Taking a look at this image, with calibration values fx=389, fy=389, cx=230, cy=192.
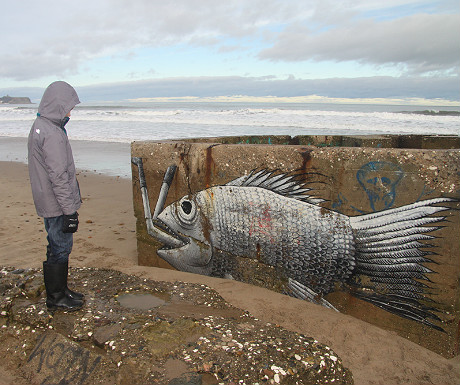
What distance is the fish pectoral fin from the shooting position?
3097mm

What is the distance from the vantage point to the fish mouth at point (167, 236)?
3768 mm

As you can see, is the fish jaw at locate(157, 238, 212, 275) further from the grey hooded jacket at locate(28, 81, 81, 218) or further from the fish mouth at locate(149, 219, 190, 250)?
the grey hooded jacket at locate(28, 81, 81, 218)

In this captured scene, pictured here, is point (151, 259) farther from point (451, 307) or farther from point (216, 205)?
point (451, 307)

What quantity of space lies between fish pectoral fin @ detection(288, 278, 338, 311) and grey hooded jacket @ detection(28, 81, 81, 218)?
1.82m

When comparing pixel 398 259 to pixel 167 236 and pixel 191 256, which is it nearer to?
pixel 191 256

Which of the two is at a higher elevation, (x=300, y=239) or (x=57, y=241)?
(x=57, y=241)

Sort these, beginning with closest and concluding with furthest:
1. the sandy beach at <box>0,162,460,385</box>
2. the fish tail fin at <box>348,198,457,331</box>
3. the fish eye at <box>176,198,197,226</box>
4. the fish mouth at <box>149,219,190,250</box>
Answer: the sandy beach at <box>0,162,460,385</box>, the fish tail fin at <box>348,198,457,331</box>, the fish eye at <box>176,198,197,226</box>, the fish mouth at <box>149,219,190,250</box>

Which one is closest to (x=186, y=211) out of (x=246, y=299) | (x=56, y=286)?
(x=246, y=299)

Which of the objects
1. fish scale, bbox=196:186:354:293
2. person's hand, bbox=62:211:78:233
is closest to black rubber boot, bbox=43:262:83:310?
person's hand, bbox=62:211:78:233

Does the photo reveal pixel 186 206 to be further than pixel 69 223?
Yes

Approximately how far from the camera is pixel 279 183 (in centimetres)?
316

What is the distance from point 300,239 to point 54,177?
6.16 ft

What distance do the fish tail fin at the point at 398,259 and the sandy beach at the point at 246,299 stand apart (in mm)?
242

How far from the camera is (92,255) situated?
4461 millimetres
